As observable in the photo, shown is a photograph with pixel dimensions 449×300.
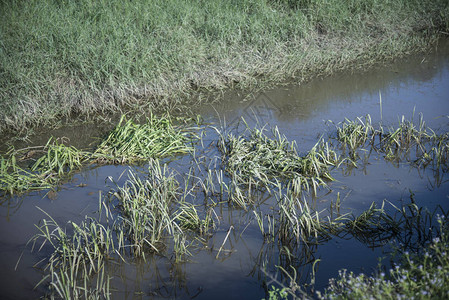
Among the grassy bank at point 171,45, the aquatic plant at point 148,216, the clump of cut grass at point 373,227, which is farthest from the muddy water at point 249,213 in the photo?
the grassy bank at point 171,45

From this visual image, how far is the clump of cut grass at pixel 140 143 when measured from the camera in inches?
213

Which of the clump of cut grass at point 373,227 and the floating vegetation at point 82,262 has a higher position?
the clump of cut grass at point 373,227

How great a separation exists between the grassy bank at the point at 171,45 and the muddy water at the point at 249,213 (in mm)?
452

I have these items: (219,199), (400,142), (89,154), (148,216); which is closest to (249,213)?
(219,199)

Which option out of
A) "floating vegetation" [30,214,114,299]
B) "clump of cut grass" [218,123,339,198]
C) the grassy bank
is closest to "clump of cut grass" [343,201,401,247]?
"clump of cut grass" [218,123,339,198]

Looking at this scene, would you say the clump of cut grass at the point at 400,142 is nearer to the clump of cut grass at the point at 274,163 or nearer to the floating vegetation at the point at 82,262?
the clump of cut grass at the point at 274,163

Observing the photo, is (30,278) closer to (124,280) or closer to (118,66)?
(124,280)

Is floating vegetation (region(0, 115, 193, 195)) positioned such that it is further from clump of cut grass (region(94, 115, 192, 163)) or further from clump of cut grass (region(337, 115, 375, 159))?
clump of cut grass (region(337, 115, 375, 159))

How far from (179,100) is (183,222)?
3.02 metres

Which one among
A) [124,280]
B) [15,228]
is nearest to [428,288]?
[124,280]

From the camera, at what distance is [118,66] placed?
6645mm

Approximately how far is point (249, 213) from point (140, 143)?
5.55 feet

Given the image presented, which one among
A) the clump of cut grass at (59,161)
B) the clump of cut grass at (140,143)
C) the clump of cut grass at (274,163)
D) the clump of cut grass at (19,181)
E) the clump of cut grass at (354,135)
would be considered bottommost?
the clump of cut grass at (19,181)

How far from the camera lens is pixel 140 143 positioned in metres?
5.49
